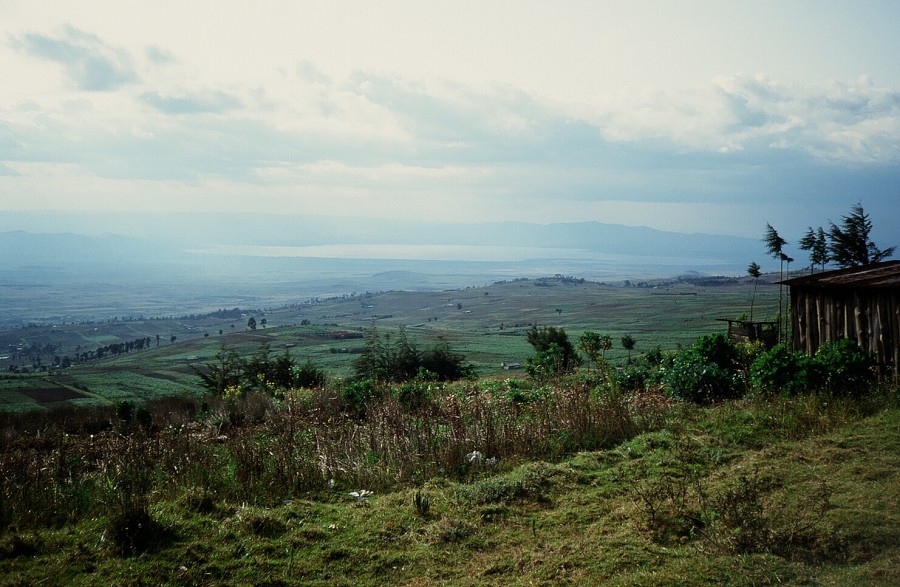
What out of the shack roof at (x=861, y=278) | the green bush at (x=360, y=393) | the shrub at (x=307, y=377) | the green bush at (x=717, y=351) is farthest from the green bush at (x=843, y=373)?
the shrub at (x=307, y=377)

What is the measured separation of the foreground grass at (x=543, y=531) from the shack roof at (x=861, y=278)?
4538mm

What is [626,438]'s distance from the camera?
875 centimetres

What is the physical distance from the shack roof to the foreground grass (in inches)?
179

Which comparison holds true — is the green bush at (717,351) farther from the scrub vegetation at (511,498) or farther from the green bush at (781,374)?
the scrub vegetation at (511,498)

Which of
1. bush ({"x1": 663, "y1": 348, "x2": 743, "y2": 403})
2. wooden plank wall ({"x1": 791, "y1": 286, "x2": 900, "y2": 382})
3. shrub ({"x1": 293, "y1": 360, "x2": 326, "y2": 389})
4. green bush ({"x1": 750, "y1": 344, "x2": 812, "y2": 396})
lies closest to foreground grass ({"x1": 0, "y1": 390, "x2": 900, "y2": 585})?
green bush ({"x1": 750, "y1": 344, "x2": 812, "y2": 396})

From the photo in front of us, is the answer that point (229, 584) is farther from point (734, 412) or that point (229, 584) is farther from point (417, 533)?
point (734, 412)

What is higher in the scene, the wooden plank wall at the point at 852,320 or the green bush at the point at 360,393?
the wooden plank wall at the point at 852,320

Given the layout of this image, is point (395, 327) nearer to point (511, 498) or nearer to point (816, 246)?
point (816, 246)

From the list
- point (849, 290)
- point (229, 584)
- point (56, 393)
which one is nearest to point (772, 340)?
point (849, 290)

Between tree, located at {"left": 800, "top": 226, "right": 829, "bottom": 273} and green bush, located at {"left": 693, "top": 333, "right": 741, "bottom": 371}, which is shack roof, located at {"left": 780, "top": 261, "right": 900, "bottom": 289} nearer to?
green bush, located at {"left": 693, "top": 333, "right": 741, "bottom": 371}

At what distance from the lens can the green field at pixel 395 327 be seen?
121 ft

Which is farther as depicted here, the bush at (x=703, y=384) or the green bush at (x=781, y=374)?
the bush at (x=703, y=384)

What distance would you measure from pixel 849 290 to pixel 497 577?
10.4 m

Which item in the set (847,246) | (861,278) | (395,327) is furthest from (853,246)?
(395,327)
